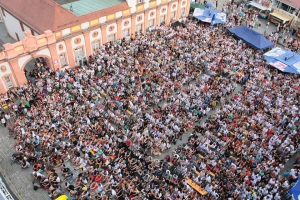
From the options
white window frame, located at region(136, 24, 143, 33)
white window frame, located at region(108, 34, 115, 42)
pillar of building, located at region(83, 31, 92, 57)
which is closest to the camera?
pillar of building, located at region(83, 31, 92, 57)

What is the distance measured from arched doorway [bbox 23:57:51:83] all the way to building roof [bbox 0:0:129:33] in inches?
144

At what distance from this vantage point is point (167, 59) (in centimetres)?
Answer: 3425

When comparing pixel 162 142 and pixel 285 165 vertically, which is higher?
pixel 162 142

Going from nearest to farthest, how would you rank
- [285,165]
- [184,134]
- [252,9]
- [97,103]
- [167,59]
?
1. [285,165]
2. [184,134]
3. [97,103]
4. [167,59]
5. [252,9]

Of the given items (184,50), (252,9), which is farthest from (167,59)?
(252,9)

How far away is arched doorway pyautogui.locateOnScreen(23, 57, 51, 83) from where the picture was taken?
101 ft

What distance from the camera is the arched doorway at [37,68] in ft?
101

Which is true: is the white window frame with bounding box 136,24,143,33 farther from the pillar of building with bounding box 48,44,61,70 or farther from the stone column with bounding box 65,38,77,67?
the pillar of building with bounding box 48,44,61,70

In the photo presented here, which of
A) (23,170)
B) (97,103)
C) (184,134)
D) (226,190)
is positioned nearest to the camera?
(226,190)

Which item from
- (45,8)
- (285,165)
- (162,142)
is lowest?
(285,165)

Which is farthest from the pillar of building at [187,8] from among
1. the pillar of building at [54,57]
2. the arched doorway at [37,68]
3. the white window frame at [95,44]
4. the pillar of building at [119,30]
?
the arched doorway at [37,68]

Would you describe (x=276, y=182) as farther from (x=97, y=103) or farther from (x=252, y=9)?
(x=252, y=9)

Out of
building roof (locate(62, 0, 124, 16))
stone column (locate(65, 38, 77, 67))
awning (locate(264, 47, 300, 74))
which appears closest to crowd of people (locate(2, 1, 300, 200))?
awning (locate(264, 47, 300, 74))

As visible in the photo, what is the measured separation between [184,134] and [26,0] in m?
23.4
